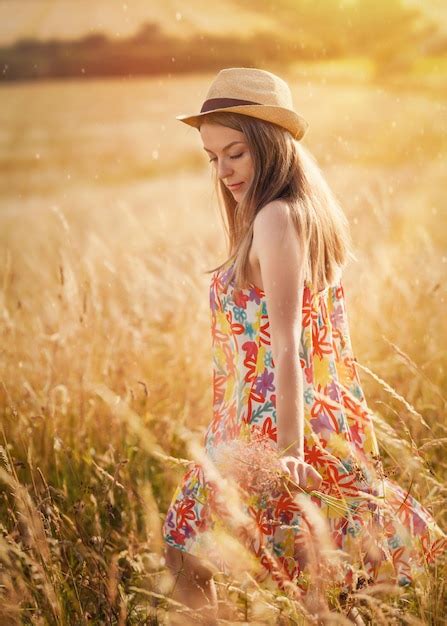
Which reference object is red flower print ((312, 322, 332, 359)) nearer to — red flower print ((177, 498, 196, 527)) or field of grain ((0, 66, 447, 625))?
field of grain ((0, 66, 447, 625))

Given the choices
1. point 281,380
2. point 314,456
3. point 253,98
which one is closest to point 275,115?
point 253,98

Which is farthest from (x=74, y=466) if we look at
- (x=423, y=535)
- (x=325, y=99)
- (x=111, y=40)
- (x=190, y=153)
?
(x=190, y=153)

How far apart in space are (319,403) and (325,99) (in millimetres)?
12901

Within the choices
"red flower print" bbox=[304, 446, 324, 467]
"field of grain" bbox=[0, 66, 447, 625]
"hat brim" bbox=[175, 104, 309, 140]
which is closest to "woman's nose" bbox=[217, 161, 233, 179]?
"hat brim" bbox=[175, 104, 309, 140]

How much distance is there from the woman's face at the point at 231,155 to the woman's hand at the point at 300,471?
2.29 ft

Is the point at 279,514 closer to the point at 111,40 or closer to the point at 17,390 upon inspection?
the point at 17,390

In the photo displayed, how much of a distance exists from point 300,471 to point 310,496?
0.46ft

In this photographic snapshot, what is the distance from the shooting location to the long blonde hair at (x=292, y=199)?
1.92 meters

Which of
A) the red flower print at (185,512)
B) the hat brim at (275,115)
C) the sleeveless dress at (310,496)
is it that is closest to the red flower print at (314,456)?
the sleeveless dress at (310,496)

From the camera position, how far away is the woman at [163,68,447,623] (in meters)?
1.80

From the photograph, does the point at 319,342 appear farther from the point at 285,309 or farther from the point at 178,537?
the point at 178,537

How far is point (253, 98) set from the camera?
2.03 metres

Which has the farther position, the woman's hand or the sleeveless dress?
the sleeveless dress

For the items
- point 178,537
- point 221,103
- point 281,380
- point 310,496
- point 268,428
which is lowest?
point 178,537
